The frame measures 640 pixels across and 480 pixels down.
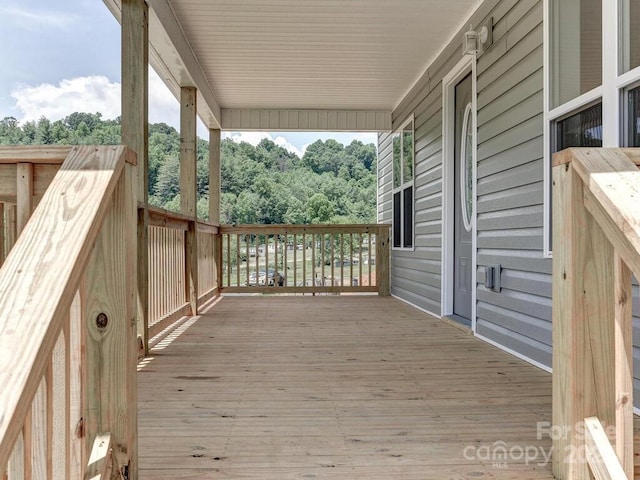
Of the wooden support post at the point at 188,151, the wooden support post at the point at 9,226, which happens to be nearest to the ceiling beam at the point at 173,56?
the wooden support post at the point at 188,151

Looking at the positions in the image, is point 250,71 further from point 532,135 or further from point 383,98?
point 532,135

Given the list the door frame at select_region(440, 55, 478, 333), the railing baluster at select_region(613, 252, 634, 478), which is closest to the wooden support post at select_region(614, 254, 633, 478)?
the railing baluster at select_region(613, 252, 634, 478)

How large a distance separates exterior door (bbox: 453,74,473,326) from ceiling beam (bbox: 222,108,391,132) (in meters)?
2.64

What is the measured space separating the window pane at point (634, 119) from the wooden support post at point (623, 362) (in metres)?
1.11

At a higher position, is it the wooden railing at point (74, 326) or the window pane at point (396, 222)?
the window pane at point (396, 222)

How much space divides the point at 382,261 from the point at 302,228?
1254 millimetres

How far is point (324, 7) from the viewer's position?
3.90m

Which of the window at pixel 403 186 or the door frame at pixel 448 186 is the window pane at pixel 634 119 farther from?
the window at pixel 403 186

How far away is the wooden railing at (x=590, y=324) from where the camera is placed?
1290 millimetres

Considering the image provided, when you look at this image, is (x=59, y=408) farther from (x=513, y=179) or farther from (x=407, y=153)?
(x=407, y=153)

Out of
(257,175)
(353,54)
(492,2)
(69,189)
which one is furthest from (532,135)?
(257,175)

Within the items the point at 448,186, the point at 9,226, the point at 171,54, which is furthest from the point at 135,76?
the point at 448,186

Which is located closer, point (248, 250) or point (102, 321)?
point (102, 321)

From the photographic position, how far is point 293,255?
7.32 metres
